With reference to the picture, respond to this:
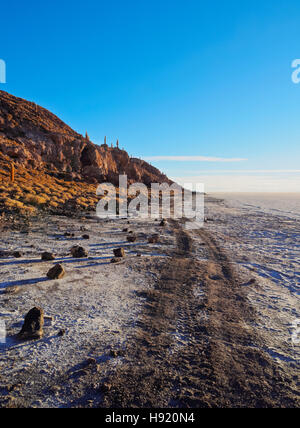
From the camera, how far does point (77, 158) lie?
148ft

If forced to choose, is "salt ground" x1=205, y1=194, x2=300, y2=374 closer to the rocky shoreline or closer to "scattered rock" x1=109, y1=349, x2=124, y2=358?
the rocky shoreline

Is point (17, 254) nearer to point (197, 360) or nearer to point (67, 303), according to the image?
point (67, 303)

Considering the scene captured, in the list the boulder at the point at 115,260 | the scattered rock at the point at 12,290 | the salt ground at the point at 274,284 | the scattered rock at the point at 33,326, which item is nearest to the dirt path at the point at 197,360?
the salt ground at the point at 274,284

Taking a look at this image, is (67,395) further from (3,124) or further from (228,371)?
(3,124)

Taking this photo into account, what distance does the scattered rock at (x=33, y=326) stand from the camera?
426cm

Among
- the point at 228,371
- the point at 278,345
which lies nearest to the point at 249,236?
the point at 278,345

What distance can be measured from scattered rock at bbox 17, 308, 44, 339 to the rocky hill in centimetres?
1313

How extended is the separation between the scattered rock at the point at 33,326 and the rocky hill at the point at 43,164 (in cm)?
1313

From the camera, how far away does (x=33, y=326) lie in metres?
4.36

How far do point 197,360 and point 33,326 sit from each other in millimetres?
3184

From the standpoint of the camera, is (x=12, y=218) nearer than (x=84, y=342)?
No

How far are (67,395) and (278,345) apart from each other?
410 centimetres

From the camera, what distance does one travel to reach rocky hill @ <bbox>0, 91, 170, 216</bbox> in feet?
68.9
